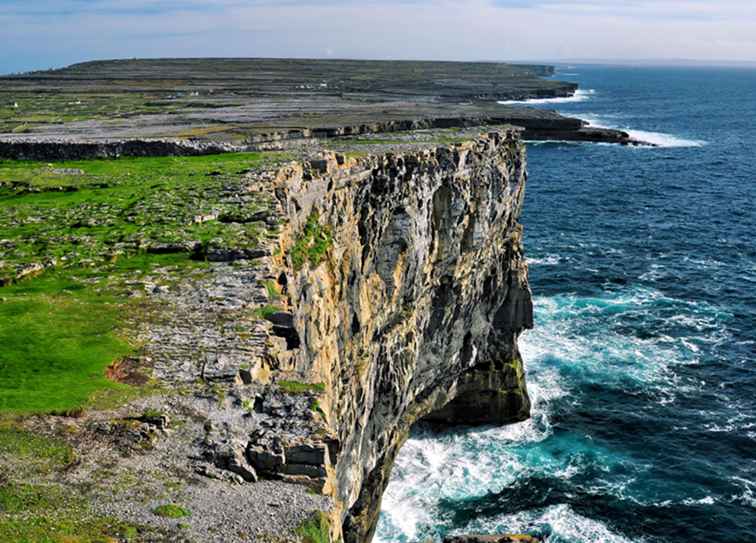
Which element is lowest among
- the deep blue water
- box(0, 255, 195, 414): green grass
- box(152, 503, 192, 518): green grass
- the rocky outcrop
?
the deep blue water

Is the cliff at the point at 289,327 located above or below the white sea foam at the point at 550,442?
above

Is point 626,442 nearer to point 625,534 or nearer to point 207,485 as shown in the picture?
point 625,534

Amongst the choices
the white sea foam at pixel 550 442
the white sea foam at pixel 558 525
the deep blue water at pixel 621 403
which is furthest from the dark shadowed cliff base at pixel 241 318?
the white sea foam at pixel 558 525

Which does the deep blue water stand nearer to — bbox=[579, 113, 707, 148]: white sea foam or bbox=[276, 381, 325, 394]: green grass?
bbox=[276, 381, 325, 394]: green grass

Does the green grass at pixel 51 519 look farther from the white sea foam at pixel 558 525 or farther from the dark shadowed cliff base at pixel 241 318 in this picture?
the white sea foam at pixel 558 525

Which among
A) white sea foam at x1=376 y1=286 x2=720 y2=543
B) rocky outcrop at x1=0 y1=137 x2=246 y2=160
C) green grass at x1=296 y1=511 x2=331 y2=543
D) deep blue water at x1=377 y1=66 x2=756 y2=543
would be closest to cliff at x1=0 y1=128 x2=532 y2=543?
green grass at x1=296 y1=511 x2=331 y2=543

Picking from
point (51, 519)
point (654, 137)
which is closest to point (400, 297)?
point (51, 519)
